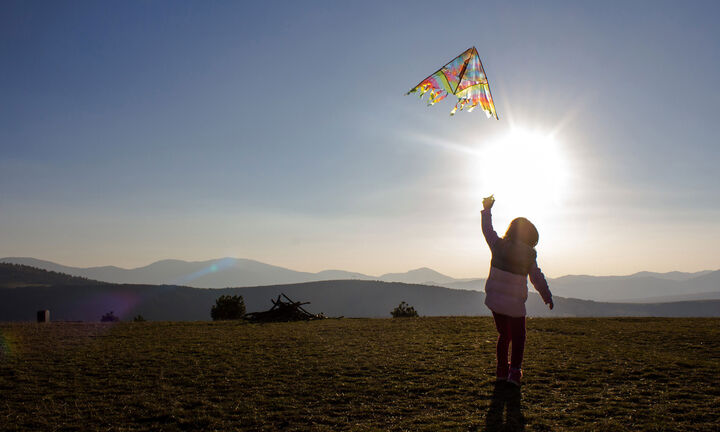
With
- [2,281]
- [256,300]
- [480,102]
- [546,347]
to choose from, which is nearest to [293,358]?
[546,347]

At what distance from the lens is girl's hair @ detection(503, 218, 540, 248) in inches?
339

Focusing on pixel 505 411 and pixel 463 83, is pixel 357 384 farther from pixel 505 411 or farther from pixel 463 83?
pixel 463 83

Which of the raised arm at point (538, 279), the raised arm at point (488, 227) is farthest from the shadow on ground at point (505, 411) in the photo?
the raised arm at point (488, 227)

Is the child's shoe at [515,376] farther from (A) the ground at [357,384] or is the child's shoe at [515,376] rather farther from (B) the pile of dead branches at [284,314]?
(B) the pile of dead branches at [284,314]

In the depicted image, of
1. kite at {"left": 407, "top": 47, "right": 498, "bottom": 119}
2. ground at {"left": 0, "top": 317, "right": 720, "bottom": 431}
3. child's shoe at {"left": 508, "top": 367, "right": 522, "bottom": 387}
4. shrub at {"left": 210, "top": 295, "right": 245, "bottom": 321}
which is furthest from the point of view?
shrub at {"left": 210, "top": 295, "right": 245, "bottom": 321}

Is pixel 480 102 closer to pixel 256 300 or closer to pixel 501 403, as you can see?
pixel 501 403

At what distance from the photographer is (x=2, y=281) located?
623 ft

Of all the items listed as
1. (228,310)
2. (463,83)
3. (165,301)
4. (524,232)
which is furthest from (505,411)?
(165,301)

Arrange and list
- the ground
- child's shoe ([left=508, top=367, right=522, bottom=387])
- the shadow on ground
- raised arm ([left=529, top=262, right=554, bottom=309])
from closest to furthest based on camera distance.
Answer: the shadow on ground < the ground < raised arm ([left=529, top=262, right=554, bottom=309]) < child's shoe ([left=508, top=367, right=522, bottom=387])

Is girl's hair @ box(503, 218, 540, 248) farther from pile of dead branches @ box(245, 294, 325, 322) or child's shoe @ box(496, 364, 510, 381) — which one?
pile of dead branches @ box(245, 294, 325, 322)

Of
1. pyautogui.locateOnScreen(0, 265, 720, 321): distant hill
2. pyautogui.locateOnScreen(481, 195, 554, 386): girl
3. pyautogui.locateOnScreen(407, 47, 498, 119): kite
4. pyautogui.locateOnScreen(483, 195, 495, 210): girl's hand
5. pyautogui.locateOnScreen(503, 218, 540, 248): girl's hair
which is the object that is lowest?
pyautogui.locateOnScreen(0, 265, 720, 321): distant hill

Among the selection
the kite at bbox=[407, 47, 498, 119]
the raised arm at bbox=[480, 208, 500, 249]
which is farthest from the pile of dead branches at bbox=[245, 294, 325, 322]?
the raised arm at bbox=[480, 208, 500, 249]

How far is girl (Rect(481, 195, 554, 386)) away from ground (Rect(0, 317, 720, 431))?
2.64ft

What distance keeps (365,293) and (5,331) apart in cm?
18279
